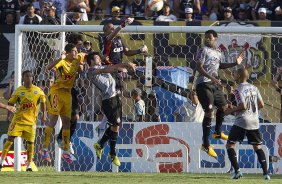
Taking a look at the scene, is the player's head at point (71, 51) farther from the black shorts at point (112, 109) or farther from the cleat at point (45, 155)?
the cleat at point (45, 155)

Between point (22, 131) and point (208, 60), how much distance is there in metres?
3.99

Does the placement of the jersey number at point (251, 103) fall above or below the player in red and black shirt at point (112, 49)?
below

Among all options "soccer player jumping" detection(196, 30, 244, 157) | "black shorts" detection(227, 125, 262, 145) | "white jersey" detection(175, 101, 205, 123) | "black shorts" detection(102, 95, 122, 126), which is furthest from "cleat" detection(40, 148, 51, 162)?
"black shorts" detection(227, 125, 262, 145)

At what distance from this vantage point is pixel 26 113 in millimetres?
18016

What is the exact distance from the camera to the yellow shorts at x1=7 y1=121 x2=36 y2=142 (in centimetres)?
1781

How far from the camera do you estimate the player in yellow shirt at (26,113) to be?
1780 cm

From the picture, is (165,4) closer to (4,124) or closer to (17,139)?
(4,124)

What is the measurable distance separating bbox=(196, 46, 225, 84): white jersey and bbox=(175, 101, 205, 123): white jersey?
3.02 m

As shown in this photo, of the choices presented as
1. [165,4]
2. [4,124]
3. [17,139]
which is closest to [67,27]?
[17,139]

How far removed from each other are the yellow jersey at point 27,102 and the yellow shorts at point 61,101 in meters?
1.10

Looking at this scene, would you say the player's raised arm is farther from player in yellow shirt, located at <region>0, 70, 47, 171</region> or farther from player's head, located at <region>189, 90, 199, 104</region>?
player's head, located at <region>189, 90, 199, 104</region>

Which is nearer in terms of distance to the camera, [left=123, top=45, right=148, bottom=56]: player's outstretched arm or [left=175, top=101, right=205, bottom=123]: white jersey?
[left=123, top=45, right=148, bottom=56]: player's outstretched arm

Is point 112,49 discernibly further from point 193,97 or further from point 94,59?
point 193,97

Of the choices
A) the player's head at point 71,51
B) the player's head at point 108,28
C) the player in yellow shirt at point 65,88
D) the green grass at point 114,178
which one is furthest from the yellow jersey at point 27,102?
the player's head at point 108,28
